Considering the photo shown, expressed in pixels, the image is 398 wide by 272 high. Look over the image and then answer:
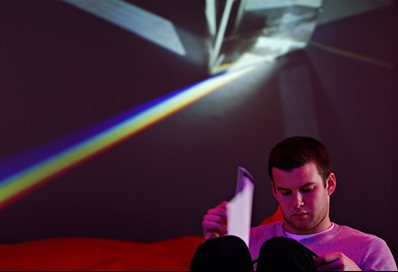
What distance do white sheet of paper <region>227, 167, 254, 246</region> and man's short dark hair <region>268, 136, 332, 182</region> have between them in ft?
0.31

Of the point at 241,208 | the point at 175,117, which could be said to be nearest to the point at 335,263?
the point at 241,208

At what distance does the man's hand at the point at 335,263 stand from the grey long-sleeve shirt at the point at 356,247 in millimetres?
153

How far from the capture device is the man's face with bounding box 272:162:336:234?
1.24 meters

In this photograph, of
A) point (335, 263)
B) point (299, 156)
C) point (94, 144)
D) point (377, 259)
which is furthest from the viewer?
point (94, 144)

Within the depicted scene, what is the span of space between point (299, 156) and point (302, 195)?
0.10 meters

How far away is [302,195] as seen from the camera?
1.24 m

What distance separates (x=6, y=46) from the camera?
1828mm

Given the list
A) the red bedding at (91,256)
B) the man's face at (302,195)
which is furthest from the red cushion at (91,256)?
the man's face at (302,195)

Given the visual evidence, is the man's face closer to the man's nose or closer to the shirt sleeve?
the man's nose

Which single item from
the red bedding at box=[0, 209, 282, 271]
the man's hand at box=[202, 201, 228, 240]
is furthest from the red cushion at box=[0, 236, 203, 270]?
the man's hand at box=[202, 201, 228, 240]

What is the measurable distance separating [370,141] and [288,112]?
1.11 ft

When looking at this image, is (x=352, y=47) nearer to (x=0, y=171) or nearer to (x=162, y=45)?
(x=162, y=45)

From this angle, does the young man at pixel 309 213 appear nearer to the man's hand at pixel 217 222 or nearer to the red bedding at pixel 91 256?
the man's hand at pixel 217 222

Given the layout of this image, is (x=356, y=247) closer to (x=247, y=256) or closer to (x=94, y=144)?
(x=247, y=256)
